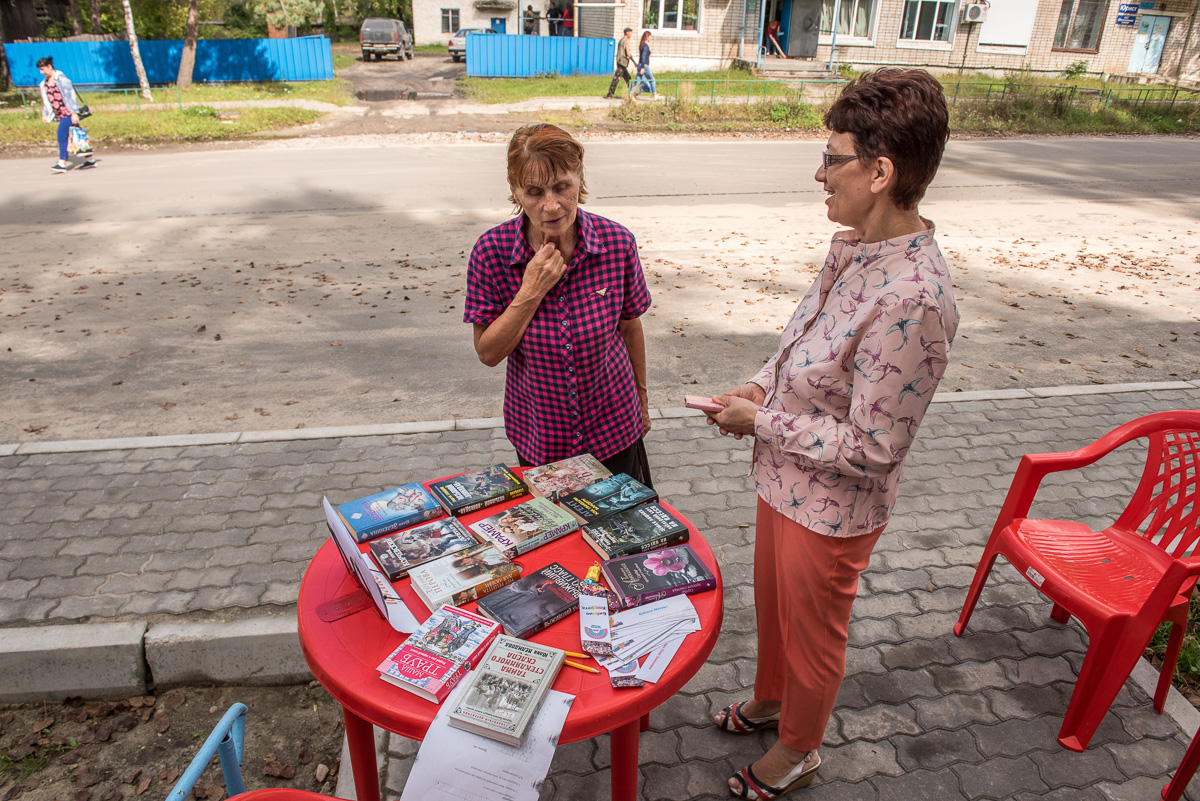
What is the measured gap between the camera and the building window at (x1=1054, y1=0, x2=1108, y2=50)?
32.3m

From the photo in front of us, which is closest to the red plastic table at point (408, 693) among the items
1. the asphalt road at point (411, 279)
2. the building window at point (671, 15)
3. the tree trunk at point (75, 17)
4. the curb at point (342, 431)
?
the curb at point (342, 431)

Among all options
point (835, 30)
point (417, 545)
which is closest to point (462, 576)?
point (417, 545)

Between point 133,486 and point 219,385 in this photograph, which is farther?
point 219,385

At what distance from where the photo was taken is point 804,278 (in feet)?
29.1

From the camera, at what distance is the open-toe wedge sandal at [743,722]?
3.02m

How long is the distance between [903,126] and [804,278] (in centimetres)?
722

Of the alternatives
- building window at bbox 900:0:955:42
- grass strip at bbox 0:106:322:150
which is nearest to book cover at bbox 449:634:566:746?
grass strip at bbox 0:106:322:150

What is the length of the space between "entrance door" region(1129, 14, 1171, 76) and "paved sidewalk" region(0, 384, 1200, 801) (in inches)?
1469

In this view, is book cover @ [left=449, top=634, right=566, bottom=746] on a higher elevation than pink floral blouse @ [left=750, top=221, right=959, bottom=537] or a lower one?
lower

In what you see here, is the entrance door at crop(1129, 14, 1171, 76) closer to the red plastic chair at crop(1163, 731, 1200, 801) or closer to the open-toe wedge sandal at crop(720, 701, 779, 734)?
the red plastic chair at crop(1163, 731, 1200, 801)

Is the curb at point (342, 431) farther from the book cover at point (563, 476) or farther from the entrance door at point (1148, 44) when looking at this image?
the entrance door at point (1148, 44)

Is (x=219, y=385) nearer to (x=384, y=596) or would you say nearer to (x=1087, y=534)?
(x=384, y=596)

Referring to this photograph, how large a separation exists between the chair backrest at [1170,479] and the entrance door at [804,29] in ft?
109

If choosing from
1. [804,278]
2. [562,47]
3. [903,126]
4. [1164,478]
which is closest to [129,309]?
[804,278]
